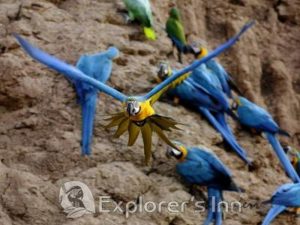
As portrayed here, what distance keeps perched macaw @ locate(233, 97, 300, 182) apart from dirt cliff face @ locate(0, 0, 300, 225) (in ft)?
0.26

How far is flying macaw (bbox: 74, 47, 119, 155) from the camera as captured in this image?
365cm

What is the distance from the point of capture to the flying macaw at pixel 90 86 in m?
3.65

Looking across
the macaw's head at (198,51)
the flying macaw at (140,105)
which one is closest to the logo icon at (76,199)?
the flying macaw at (140,105)

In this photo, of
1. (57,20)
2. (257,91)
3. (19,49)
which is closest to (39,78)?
(19,49)

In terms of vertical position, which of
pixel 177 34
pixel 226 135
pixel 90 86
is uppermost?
pixel 177 34

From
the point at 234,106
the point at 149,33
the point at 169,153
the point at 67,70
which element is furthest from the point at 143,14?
the point at 67,70

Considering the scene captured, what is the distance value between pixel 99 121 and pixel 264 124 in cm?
106

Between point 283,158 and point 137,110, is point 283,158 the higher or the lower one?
the lower one

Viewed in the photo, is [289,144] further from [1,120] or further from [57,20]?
[1,120]

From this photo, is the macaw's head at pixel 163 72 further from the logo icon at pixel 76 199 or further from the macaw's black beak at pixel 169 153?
the logo icon at pixel 76 199

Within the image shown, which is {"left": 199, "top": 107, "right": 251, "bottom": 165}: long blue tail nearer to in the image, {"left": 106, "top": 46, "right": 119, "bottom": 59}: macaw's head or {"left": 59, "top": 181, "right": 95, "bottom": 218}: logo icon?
{"left": 106, "top": 46, "right": 119, "bottom": 59}: macaw's head

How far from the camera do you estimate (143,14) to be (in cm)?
438

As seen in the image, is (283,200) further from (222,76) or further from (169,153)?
(222,76)

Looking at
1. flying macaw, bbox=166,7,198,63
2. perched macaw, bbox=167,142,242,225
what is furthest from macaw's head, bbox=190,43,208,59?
perched macaw, bbox=167,142,242,225
